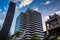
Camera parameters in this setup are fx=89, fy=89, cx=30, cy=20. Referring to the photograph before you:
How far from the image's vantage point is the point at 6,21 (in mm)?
1994

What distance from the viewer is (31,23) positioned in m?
30.9

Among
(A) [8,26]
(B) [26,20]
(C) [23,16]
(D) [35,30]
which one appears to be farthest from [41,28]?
(A) [8,26]

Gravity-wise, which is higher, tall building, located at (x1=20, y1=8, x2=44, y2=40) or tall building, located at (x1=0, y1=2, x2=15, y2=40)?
tall building, located at (x1=20, y1=8, x2=44, y2=40)

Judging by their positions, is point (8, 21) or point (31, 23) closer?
point (8, 21)

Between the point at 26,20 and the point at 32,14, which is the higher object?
the point at 32,14

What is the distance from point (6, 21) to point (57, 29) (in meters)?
12.4

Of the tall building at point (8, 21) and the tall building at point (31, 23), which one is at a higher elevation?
the tall building at point (31, 23)

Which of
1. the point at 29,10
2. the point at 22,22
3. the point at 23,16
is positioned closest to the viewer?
the point at 22,22

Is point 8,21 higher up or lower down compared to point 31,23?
lower down

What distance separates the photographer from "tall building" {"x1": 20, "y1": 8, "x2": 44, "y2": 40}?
28586 mm

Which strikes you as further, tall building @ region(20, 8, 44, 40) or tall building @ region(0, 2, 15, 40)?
tall building @ region(20, 8, 44, 40)

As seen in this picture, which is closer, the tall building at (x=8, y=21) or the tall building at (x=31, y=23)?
the tall building at (x=8, y=21)

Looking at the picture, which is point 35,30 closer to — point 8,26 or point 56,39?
point 56,39

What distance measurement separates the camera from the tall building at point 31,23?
28586 millimetres
